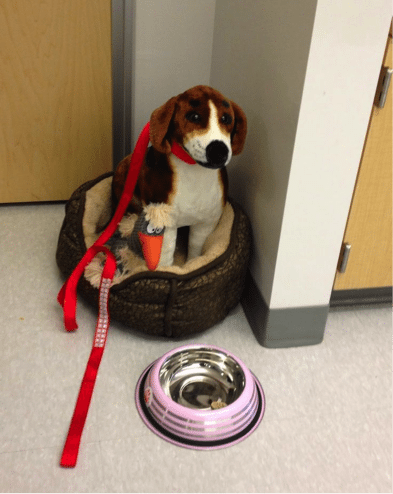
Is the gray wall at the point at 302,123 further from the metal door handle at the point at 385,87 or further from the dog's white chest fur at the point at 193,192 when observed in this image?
the dog's white chest fur at the point at 193,192

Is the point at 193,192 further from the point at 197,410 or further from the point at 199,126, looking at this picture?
the point at 197,410

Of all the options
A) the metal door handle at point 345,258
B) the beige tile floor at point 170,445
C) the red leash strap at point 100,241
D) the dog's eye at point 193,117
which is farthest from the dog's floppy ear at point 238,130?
the beige tile floor at point 170,445

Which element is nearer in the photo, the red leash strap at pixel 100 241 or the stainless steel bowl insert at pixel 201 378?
the stainless steel bowl insert at pixel 201 378

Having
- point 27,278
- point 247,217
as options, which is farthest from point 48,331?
point 247,217

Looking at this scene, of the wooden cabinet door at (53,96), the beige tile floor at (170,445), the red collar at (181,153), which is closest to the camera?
the beige tile floor at (170,445)

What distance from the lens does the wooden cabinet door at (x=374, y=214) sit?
129 cm

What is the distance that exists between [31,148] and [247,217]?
0.90 meters

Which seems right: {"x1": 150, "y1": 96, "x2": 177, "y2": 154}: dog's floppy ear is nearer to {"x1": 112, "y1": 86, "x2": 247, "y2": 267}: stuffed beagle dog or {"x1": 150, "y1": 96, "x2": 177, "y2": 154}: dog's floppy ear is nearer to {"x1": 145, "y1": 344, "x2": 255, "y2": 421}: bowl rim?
{"x1": 112, "y1": 86, "x2": 247, "y2": 267}: stuffed beagle dog

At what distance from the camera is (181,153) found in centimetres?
140

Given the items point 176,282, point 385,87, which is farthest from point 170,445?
point 385,87

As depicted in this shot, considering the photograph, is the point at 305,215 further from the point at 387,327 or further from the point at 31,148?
the point at 31,148

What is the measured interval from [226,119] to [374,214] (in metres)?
0.46

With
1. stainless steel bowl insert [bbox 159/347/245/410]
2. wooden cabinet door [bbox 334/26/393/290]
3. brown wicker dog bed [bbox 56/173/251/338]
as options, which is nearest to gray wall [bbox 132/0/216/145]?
brown wicker dog bed [bbox 56/173/251/338]

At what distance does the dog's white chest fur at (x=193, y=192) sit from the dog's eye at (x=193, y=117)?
12cm
